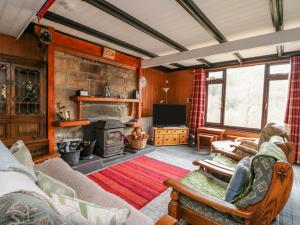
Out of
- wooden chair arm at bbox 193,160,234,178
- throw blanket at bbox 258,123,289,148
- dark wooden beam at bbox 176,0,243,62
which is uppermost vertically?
dark wooden beam at bbox 176,0,243,62

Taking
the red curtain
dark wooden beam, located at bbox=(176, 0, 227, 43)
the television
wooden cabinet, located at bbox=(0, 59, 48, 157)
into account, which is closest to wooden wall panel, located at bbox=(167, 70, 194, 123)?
the red curtain

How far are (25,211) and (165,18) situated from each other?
2.62m

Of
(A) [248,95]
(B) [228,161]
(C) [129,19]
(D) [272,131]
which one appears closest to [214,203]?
(B) [228,161]

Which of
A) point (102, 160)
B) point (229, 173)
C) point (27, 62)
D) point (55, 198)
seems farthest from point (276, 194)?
point (27, 62)

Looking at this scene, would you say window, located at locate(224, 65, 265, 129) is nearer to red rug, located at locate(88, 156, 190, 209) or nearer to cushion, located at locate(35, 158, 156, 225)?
red rug, located at locate(88, 156, 190, 209)

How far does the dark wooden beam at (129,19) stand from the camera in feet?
6.67

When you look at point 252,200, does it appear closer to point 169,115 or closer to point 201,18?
point 201,18

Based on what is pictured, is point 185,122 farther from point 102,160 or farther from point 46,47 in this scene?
point 46,47

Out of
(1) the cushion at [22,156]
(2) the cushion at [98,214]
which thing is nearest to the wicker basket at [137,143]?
(1) the cushion at [22,156]

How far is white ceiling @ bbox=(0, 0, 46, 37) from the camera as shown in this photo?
1592 mm

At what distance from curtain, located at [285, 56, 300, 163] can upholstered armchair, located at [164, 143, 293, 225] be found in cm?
300

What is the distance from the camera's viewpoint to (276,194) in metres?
1.10

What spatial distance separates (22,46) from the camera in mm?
2514

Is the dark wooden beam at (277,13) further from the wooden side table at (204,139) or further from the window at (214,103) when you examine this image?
the wooden side table at (204,139)
